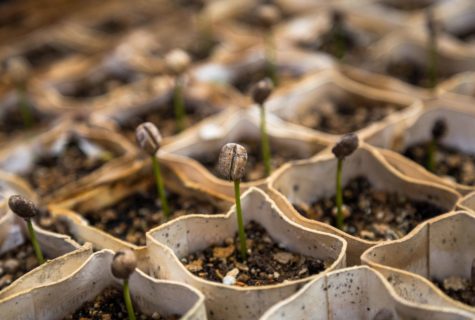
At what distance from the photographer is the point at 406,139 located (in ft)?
8.18

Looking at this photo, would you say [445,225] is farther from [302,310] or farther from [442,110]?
[442,110]

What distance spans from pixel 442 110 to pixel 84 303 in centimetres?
139

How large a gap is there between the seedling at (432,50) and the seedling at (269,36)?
1.94 ft

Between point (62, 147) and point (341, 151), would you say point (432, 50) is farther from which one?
point (62, 147)

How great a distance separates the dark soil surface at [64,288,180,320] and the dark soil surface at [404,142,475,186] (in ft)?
3.57

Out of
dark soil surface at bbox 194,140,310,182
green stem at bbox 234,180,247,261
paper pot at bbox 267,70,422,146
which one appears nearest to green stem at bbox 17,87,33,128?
dark soil surface at bbox 194,140,310,182

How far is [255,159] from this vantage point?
2508 mm

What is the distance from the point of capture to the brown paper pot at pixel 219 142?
2.31 meters

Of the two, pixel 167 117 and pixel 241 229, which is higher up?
pixel 241 229

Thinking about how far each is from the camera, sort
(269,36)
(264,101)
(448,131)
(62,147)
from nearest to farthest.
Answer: (264,101), (448,131), (62,147), (269,36)

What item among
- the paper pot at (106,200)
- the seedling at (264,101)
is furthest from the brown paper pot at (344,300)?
the seedling at (264,101)

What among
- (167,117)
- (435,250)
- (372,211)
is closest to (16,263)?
(167,117)

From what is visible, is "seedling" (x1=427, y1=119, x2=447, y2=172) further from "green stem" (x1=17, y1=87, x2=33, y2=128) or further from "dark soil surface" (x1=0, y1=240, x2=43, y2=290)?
"green stem" (x1=17, y1=87, x2=33, y2=128)

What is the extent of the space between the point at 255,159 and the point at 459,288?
88 centimetres
